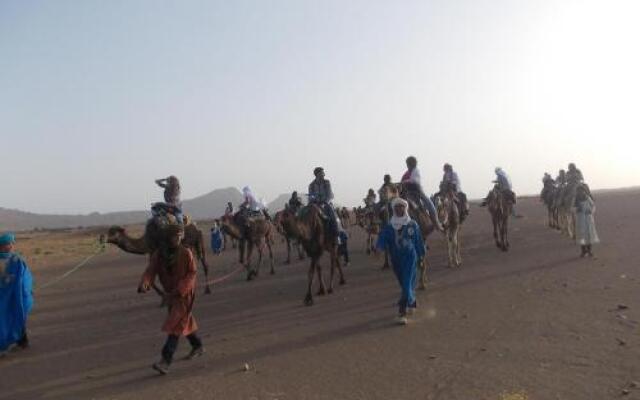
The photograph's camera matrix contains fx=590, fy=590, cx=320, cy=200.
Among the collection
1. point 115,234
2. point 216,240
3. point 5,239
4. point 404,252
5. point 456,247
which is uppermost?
point 5,239

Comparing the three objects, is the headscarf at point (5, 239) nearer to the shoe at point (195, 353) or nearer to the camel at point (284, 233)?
the shoe at point (195, 353)

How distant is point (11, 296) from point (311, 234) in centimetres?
622

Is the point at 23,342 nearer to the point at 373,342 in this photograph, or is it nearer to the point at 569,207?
the point at 373,342

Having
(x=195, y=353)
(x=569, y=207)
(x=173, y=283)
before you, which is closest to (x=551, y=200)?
(x=569, y=207)

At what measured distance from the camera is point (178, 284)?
812cm

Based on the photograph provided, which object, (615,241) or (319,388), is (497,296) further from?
(615,241)

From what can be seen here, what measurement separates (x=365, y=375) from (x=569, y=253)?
43.3 ft

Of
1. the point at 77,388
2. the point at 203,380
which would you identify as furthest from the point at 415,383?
the point at 77,388

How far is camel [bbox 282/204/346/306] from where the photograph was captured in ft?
43.1

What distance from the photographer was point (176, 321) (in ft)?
26.5

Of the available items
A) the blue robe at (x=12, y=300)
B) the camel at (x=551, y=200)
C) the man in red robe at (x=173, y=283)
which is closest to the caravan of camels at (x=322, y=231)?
the man in red robe at (x=173, y=283)

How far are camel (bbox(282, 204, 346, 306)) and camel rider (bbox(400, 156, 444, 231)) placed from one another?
7.56 feet

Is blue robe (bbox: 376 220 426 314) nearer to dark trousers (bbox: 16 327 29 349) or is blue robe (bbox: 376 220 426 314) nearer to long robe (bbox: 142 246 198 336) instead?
long robe (bbox: 142 246 198 336)

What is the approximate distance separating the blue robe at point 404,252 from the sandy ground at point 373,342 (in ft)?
1.94
